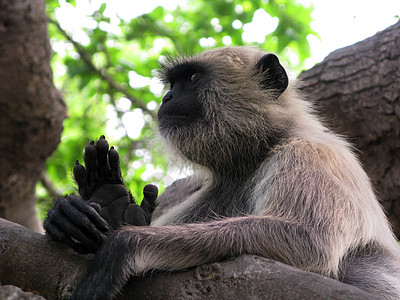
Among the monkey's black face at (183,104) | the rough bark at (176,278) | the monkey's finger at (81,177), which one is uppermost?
the monkey's black face at (183,104)

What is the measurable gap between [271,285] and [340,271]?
4.07ft

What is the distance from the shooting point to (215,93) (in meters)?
4.64

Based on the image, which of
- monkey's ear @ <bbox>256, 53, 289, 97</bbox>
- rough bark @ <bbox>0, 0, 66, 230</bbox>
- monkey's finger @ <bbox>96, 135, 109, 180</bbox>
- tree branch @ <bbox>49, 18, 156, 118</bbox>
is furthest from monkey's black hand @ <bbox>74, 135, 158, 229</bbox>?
tree branch @ <bbox>49, 18, 156, 118</bbox>

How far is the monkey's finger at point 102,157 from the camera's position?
374cm

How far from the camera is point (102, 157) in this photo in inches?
150

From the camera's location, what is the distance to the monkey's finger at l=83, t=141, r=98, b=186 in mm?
3729

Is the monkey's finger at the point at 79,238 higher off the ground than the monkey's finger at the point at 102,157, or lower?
lower

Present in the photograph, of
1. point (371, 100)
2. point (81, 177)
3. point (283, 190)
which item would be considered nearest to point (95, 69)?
point (371, 100)

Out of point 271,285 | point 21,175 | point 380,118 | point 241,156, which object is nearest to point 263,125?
point 241,156

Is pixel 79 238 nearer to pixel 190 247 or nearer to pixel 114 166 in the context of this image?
pixel 190 247

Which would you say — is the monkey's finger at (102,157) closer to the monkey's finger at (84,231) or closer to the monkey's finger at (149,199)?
the monkey's finger at (149,199)

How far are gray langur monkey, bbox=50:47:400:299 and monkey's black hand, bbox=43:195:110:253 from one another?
0.29 ft

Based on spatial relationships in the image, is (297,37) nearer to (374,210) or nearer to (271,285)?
(374,210)

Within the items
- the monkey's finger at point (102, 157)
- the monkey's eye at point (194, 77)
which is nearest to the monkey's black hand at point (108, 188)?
the monkey's finger at point (102, 157)
